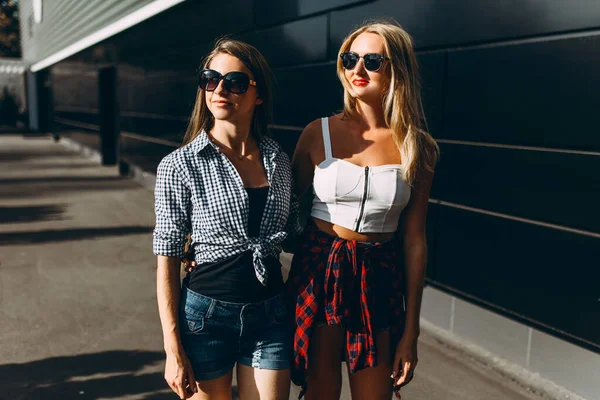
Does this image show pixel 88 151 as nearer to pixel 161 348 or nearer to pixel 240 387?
pixel 161 348

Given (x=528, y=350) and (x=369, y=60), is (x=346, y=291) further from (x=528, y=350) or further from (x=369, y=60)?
(x=528, y=350)

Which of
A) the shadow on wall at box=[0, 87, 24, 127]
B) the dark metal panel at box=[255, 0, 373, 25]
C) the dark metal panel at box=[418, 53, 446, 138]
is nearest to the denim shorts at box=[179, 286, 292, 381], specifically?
the dark metal panel at box=[418, 53, 446, 138]

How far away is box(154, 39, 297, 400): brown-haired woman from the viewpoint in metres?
1.97

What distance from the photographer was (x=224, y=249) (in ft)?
6.60

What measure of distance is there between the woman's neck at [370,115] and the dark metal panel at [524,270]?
6.44 feet

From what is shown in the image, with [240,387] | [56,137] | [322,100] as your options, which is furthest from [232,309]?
[56,137]

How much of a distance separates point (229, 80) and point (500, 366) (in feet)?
10.1

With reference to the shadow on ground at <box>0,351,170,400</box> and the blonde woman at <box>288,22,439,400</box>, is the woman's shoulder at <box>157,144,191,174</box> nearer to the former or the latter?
the blonde woman at <box>288,22,439,400</box>

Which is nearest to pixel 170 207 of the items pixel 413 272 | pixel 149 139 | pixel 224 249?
pixel 224 249

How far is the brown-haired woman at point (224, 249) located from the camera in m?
1.97

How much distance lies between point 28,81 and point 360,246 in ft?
108

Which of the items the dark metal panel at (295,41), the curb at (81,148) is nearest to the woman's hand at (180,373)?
the dark metal panel at (295,41)

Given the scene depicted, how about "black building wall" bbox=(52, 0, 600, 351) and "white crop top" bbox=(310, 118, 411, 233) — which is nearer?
"white crop top" bbox=(310, 118, 411, 233)

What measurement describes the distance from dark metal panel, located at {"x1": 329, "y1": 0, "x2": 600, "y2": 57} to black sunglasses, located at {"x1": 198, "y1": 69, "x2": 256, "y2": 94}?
2431mm
